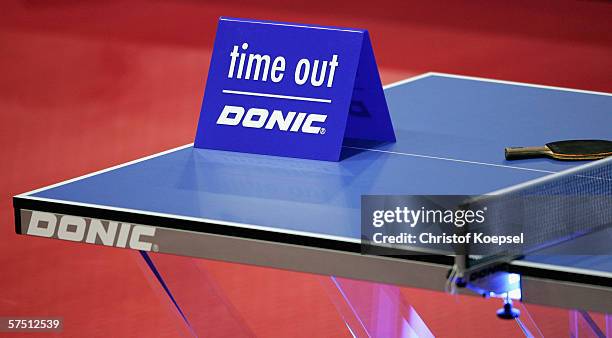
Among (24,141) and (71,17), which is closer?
(24,141)

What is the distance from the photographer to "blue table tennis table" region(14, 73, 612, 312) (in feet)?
7.24

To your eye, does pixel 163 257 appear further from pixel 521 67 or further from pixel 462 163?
pixel 521 67

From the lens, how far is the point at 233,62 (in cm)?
299

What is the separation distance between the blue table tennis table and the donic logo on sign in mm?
56

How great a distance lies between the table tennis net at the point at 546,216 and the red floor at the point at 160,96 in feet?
3.41

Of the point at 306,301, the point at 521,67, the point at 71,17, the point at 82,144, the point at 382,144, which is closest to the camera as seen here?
the point at 382,144

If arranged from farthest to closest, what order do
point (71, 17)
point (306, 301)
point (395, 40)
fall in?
point (71, 17), point (395, 40), point (306, 301)

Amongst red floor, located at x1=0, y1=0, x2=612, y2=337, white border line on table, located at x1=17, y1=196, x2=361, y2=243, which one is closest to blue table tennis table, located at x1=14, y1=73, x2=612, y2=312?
white border line on table, located at x1=17, y1=196, x2=361, y2=243

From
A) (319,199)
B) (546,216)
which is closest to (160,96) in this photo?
(319,199)

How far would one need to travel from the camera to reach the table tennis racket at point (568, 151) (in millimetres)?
2820

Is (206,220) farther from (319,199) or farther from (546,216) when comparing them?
(546,216)

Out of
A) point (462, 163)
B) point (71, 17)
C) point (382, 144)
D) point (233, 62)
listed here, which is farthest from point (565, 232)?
point (71, 17)

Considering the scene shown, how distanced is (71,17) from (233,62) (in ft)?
18.9

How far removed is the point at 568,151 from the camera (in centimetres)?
285
